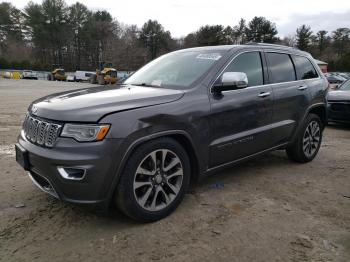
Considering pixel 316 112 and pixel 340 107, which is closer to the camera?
pixel 316 112

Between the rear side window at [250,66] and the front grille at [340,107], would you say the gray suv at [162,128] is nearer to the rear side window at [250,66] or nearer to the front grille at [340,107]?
the rear side window at [250,66]

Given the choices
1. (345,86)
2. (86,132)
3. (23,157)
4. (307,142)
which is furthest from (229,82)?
(345,86)

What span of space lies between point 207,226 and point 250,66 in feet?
6.91

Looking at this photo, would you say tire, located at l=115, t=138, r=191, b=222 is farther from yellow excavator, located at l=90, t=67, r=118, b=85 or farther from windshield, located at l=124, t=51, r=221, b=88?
yellow excavator, located at l=90, t=67, r=118, b=85

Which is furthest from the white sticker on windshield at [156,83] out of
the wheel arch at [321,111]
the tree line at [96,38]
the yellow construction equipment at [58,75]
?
the tree line at [96,38]

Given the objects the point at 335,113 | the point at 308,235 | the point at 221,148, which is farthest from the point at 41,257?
the point at 335,113

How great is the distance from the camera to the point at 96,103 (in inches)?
114

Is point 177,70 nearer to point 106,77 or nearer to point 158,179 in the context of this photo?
point 158,179

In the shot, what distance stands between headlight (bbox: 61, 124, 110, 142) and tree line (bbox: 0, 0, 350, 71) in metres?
68.1

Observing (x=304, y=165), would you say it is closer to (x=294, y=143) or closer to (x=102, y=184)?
(x=294, y=143)

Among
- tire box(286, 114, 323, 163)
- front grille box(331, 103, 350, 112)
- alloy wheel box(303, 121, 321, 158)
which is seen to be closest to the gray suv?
tire box(286, 114, 323, 163)

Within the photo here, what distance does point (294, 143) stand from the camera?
4.94m

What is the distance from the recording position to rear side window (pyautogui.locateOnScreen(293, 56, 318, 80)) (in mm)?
5000

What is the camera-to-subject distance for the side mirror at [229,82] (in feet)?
11.5
